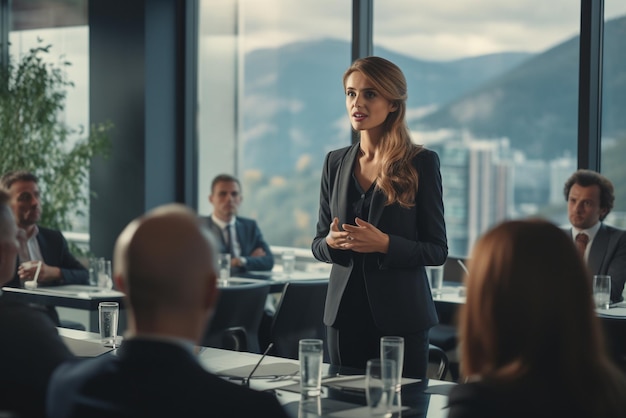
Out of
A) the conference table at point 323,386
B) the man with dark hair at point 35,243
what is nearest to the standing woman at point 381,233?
the conference table at point 323,386

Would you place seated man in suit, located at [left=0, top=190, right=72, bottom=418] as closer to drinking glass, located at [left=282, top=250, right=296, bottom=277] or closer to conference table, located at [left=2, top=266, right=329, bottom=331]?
conference table, located at [left=2, top=266, right=329, bottom=331]

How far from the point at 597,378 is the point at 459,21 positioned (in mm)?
4930

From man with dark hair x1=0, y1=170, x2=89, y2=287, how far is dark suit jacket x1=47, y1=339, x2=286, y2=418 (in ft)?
11.1

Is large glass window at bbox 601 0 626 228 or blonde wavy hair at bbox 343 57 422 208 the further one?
large glass window at bbox 601 0 626 228

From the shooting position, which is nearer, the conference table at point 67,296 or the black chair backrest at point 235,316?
the black chair backrest at point 235,316

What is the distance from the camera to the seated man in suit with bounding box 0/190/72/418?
6.59 feet

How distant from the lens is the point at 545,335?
1.48 meters

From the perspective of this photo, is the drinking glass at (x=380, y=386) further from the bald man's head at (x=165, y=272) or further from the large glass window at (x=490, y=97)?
the large glass window at (x=490, y=97)

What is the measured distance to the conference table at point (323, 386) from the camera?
223 centimetres

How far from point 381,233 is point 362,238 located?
0.07 m

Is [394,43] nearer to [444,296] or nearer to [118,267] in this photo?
[444,296]

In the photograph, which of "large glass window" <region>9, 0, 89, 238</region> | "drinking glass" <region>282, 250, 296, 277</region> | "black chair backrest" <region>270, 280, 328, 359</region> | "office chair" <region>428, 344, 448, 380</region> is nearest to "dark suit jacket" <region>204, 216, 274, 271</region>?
"drinking glass" <region>282, 250, 296, 277</region>

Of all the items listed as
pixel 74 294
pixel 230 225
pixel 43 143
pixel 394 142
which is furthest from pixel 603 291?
pixel 43 143

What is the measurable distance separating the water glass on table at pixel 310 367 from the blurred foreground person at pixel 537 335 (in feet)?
2.91
